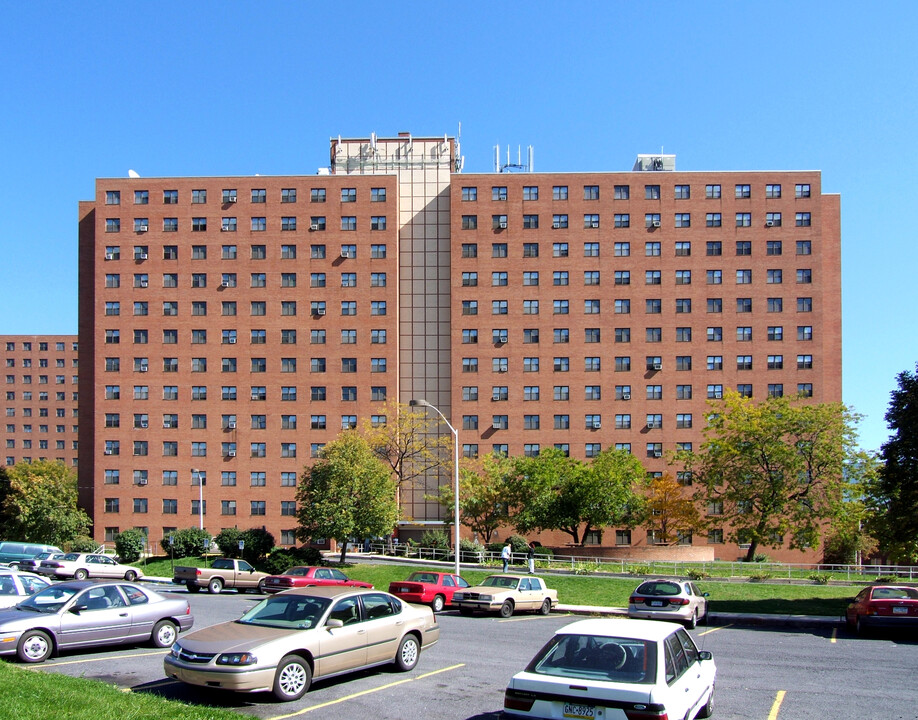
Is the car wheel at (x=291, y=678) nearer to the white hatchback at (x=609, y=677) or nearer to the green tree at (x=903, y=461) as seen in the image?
the white hatchback at (x=609, y=677)

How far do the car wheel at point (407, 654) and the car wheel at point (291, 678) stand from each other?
2533mm

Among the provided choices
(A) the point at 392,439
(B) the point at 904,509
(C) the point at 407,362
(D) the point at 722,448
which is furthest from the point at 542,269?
(B) the point at 904,509

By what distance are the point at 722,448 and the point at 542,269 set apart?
1034 inches

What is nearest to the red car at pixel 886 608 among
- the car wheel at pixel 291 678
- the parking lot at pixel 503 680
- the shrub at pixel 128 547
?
the parking lot at pixel 503 680

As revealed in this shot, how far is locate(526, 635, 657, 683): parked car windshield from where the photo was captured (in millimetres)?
10305

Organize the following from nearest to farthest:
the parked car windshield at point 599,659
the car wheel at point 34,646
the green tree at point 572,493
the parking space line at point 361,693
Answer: the parked car windshield at point 599,659, the parking space line at point 361,693, the car wheel at point 34,646, the green tree at point 572,493

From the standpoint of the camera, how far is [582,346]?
81250 mm

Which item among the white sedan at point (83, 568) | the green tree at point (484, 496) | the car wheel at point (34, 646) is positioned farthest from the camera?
the green tree at point (484, 496)

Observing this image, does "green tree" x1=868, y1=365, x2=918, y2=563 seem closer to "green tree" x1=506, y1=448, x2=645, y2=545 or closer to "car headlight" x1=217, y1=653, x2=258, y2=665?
"car headlight" x1=217, y1=653, x2=258, y2=665

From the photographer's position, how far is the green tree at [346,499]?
168ft

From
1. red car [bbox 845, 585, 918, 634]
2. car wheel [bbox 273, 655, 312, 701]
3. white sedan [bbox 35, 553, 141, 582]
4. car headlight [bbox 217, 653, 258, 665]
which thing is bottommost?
white sedan [bbox 35, 553, 141, 582]

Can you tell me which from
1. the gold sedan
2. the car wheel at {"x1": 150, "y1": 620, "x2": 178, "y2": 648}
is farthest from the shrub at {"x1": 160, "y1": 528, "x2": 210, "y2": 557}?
the gold sedan

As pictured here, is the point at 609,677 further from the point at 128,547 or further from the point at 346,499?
the point at 128,547

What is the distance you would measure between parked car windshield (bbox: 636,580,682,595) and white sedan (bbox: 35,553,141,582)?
2977cm
